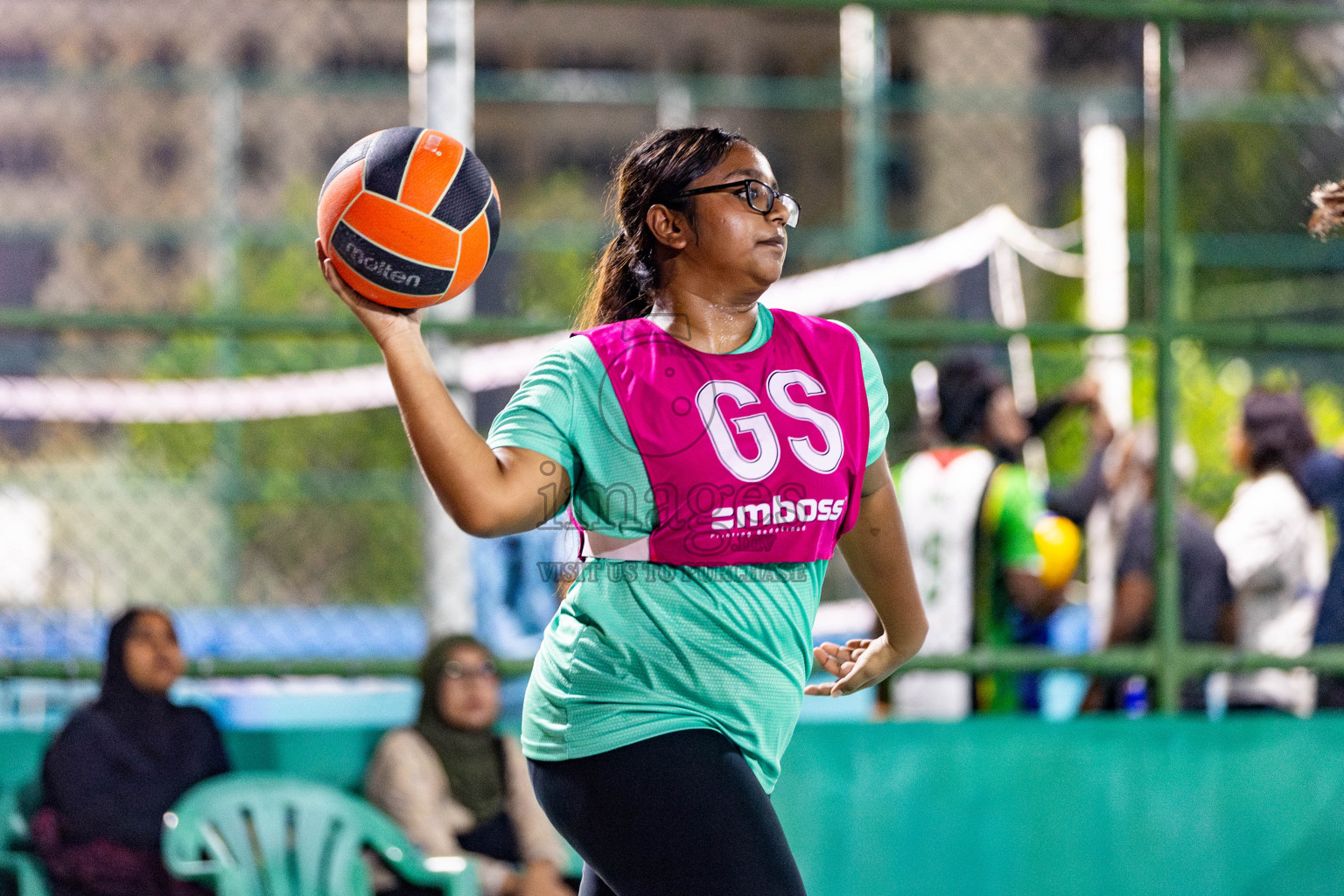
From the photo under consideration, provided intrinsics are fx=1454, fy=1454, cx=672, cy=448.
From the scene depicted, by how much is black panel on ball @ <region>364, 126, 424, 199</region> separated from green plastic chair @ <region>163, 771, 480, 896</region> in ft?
8.31

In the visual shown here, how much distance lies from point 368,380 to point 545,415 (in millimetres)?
8268

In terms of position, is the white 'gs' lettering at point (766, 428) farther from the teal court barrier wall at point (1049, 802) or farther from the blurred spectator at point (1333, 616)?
the blurred spectator at point (1333, 616)

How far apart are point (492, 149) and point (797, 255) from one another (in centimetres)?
4178

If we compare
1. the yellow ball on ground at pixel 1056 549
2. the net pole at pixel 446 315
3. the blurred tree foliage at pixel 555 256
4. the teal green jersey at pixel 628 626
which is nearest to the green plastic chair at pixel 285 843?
the net pole at pixel 446 315

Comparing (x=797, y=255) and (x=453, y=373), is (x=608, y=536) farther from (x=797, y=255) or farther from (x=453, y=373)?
(x=797, y=255)

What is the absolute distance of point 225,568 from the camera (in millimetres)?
9938

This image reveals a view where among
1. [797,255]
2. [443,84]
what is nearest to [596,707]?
[443,84]

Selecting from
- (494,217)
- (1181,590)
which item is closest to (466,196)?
(494,217)

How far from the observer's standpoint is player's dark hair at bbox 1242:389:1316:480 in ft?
17.8

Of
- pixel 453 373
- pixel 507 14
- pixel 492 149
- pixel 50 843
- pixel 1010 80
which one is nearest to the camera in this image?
pixel 50 843

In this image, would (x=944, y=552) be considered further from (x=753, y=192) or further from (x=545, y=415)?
(x=545, y=415)

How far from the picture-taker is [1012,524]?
5.25 metres

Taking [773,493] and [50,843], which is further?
[50,843]

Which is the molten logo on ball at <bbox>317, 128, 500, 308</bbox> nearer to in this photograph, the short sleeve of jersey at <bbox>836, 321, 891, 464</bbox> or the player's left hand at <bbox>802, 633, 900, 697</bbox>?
the short sleeve of jersey at <bbox>836, 321, 891, 464</bbox>
